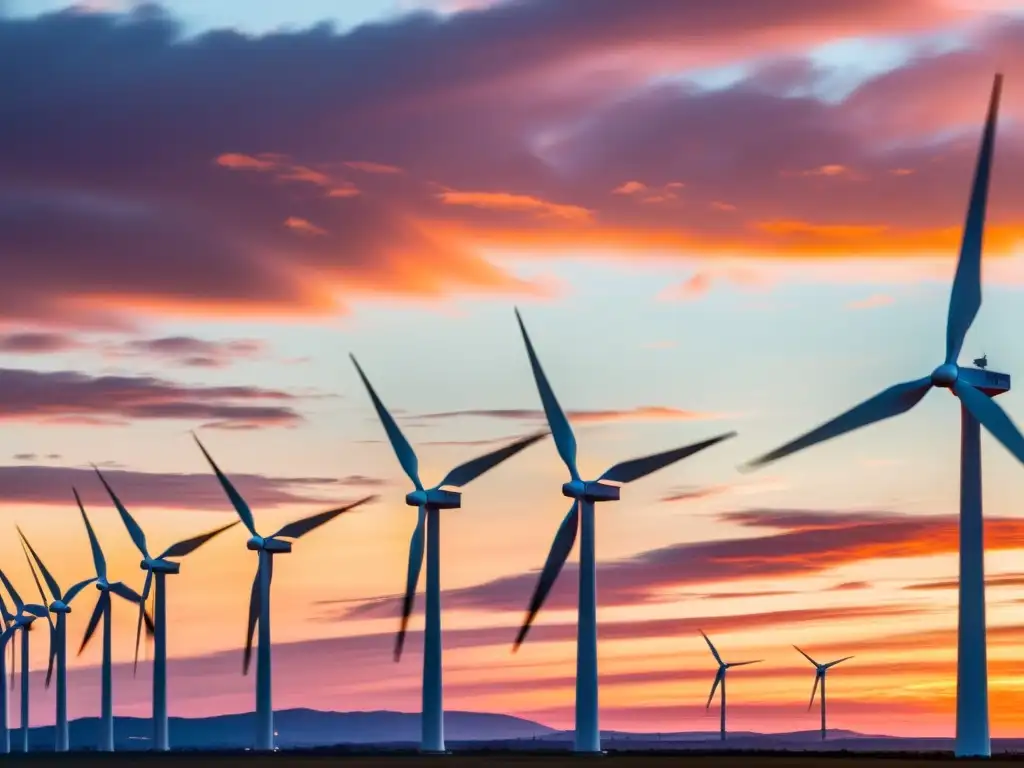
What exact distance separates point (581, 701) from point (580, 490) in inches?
489

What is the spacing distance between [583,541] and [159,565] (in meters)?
58.0

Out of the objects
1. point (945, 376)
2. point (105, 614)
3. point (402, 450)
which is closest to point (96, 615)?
point (105, 614)

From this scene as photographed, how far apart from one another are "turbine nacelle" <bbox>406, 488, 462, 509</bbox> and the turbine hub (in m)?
40.7

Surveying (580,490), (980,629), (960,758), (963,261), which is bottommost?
(960,758)

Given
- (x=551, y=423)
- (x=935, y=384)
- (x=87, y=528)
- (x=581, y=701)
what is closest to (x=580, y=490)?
(x=551, y=423)

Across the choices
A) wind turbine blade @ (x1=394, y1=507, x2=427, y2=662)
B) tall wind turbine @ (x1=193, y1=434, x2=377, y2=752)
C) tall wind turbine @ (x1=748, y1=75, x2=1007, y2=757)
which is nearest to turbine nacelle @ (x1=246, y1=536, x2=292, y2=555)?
tall wind turbine @ (x1=193, y1=434, x2=377, y2=752)

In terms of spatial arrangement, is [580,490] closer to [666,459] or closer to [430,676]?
[666,459]

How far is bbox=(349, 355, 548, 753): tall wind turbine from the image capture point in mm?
121500

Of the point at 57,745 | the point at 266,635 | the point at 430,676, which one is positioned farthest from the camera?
the point at 57,745

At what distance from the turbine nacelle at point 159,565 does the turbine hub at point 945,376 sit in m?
86.1

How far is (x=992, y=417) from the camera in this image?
293ft

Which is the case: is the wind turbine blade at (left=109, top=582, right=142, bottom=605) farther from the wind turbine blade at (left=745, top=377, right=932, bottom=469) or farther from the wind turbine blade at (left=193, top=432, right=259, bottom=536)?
the wind turbine blade at (left=745, top=377, right=932, bottom=469)

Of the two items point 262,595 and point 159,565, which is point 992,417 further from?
point 159,565

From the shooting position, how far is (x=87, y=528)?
16888cm
